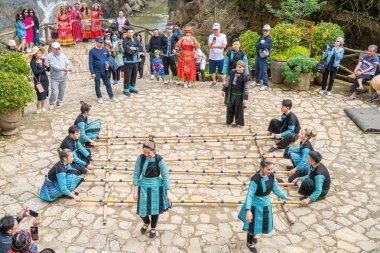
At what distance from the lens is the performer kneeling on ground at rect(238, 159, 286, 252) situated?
5277mm

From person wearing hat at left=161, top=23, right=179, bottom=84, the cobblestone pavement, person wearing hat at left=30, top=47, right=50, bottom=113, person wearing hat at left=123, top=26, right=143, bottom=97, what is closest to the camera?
the cobblestone pavement

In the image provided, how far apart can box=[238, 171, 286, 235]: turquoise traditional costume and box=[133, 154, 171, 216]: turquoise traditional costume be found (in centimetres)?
114

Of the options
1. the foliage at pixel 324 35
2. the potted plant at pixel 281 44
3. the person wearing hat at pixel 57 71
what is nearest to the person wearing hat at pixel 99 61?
the person wearing hat at pixel 57 71

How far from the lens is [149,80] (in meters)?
12.8

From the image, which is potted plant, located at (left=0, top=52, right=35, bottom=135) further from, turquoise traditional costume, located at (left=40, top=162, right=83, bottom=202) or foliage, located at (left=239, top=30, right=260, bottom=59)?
foliage, located at (left=239, top=30, right=260, bottom=59)

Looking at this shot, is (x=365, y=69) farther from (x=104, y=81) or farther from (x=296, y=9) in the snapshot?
(x=104, y=81)

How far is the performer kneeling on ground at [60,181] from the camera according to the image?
6.32m

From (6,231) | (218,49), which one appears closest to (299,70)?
(218,49)

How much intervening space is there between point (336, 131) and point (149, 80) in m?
6.07

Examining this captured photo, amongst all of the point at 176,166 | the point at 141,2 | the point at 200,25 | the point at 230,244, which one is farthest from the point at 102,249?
the point at 141,2

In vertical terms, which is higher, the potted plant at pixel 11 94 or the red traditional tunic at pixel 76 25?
the red traditional tunic at pixel 76 25

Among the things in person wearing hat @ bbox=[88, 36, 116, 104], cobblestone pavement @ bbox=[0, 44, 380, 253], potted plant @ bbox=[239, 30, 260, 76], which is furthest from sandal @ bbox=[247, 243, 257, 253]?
potted plant @ bbox=[239, 30, 260, 76]

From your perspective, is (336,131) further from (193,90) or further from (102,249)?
(102,249)

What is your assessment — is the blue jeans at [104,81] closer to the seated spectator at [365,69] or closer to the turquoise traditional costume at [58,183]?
the turquoise traditional costume at [58,183]
